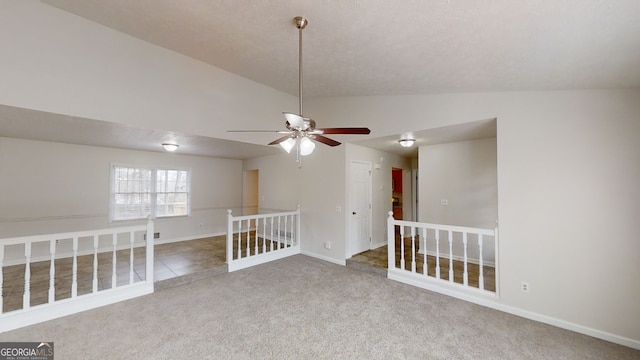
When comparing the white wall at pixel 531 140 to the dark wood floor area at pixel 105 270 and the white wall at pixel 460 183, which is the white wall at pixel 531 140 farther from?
the dark wood floor area at pixel 105 270

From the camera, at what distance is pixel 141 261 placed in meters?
4.62

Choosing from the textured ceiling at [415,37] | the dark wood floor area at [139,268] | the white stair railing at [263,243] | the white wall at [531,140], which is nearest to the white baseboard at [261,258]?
the white stair railing at [263,243]

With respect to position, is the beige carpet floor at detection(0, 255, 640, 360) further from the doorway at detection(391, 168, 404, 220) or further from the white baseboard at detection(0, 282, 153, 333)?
the doorway at detection(391, 168, 404, 220)

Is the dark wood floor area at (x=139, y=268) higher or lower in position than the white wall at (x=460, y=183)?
lower

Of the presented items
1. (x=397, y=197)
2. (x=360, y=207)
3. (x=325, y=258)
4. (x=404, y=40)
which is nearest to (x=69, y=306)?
(x=325, y=258)

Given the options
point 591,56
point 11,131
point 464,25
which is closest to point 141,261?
point 11,131

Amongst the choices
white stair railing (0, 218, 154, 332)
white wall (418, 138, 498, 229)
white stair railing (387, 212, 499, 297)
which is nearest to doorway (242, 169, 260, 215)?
white stair railing (0, 218, 154, 332)

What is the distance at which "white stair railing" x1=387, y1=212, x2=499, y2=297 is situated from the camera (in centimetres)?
341

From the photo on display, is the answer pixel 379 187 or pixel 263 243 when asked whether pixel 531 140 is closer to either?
pixel 379 187

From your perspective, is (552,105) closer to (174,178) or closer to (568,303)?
(568,303)

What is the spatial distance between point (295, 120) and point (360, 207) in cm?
359

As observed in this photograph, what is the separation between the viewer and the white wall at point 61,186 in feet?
14.9

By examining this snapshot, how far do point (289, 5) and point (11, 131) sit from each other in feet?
16.8

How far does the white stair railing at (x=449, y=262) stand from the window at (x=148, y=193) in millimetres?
5631
